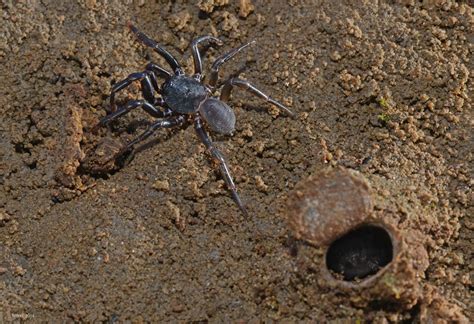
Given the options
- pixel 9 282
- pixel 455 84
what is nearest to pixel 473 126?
pixel 455 84

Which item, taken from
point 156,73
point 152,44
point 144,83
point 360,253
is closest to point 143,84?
point 144,83

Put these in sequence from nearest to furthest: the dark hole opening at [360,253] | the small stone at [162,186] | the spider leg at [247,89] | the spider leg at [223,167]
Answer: the dark hole opening at [360,253]
the spider leg at [223,167]
the small stone at [162,186]
the spider leg at [247,89]

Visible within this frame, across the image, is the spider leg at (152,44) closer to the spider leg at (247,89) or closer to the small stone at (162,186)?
the spider leg at (247,89)

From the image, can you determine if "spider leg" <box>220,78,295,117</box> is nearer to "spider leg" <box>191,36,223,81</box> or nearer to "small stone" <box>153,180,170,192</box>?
"spider leg" <box>191,36,223,81</box>

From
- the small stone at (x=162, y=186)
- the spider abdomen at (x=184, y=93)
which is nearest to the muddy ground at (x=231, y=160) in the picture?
the small stone at (x=162, y=186)

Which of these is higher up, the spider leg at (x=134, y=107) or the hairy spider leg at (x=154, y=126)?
the spider leg at (x=134, y=107)

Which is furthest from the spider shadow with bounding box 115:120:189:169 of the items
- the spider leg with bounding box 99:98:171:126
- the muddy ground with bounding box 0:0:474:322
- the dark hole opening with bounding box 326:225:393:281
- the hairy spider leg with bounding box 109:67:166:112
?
the dark hole opening with bounding box 326:225:393:281
